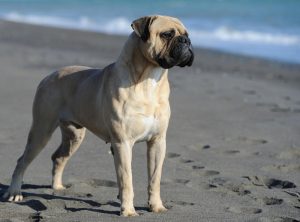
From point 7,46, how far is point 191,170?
12.7 m

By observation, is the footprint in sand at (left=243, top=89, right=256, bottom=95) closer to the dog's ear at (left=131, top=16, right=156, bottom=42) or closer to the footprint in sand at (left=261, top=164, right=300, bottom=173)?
the footprint in sand at (left=261, top=164, right=300, bottom=173)

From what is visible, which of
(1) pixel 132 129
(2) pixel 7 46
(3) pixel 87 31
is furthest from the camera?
(3) pixel 87 31

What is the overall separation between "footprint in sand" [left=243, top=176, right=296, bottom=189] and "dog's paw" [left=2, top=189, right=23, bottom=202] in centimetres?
221

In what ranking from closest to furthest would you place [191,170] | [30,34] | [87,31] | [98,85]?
[98,85] → [191,170] → [30,34] → [87,31]

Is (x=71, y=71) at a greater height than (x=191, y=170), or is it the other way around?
(x=71, y=71)

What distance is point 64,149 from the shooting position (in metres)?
6.63

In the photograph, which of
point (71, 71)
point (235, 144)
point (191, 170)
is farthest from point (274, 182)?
point (71, 71)

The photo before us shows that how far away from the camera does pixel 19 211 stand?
5.72 meters

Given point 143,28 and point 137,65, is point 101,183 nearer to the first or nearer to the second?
point 137,65

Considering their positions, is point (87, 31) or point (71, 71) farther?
point (87, 31)

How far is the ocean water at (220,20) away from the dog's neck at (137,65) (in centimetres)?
1240

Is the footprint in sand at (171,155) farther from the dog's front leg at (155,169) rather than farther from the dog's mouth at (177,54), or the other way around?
the dog's mouth at (177,54)

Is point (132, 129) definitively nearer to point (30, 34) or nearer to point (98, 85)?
point (98, 85)

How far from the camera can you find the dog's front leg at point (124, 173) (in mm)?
5547
